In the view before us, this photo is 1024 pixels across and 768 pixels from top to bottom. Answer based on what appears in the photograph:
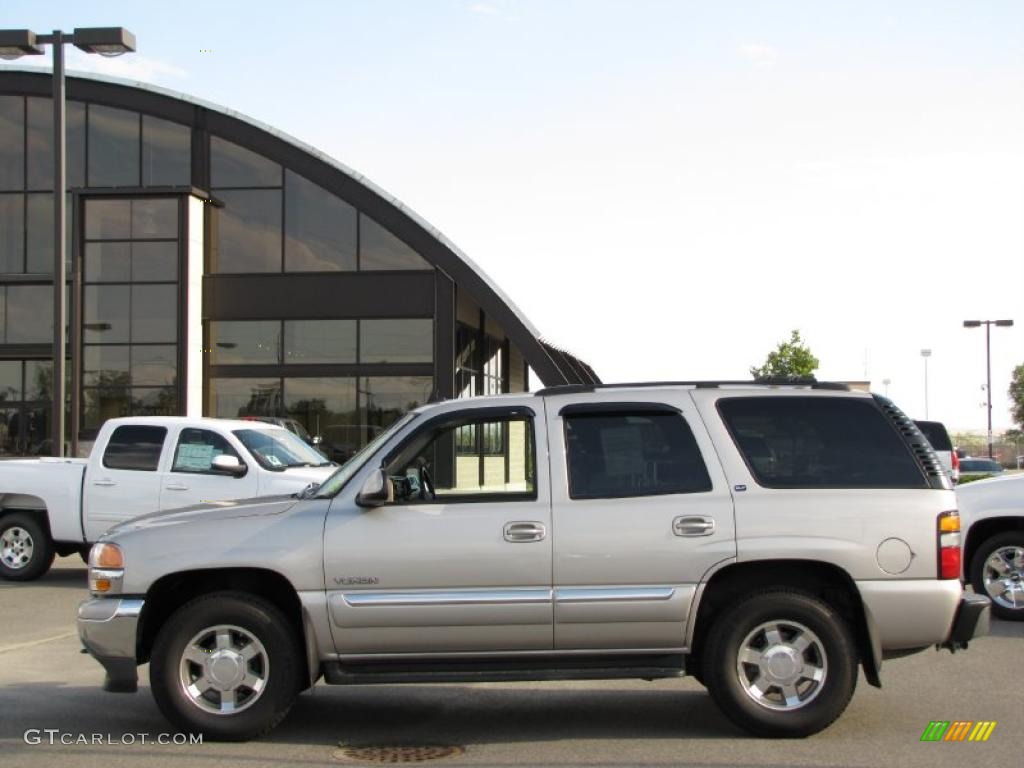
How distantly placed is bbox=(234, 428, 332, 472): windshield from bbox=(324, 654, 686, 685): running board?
8.14 meters

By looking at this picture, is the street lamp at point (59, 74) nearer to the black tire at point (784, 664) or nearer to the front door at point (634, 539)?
the front door at point (634, 539)

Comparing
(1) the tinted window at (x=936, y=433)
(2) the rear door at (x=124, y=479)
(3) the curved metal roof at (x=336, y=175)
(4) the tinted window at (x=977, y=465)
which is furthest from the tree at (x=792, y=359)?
(2) the rear door at (x=124, y=479)

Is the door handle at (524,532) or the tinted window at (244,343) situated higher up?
the tinted window at (244,343)

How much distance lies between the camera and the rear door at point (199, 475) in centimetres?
1482

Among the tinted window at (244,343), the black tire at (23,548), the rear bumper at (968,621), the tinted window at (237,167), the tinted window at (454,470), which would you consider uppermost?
the tinted window at (237,167)

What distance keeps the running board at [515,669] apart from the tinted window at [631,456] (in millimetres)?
906

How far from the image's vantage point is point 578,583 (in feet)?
22.7

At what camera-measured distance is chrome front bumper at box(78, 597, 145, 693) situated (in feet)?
23.1

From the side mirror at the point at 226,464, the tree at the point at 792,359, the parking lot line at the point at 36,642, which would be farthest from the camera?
the tree at the point at 792,359

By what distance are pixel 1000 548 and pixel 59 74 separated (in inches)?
610

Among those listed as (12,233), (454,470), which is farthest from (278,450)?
(12,233)

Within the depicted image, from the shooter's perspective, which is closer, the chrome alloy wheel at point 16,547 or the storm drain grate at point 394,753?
the storm drain grate at point 394,753

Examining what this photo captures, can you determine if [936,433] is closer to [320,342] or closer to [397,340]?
[397,340]

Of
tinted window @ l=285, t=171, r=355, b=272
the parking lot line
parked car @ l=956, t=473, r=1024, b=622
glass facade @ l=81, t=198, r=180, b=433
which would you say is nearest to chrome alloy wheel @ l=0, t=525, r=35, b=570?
the parking lot line
